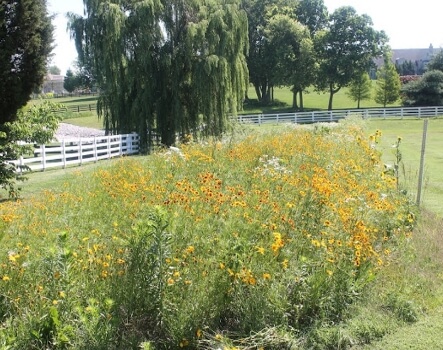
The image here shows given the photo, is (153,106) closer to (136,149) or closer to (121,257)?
(136,149)

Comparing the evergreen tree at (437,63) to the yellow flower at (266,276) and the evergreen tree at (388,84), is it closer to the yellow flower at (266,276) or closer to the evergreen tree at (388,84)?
the evergreen tree at (388,84)

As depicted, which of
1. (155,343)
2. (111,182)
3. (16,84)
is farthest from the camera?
(16,84)

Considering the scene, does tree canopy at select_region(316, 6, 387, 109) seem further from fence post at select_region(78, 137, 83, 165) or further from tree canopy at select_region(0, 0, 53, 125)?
tree canopy at select_region(0, 0, 53, 125)

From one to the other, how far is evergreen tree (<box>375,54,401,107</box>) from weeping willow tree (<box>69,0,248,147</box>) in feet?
102

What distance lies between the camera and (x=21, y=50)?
908cm

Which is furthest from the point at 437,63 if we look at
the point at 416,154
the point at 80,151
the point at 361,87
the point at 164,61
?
the point at 80,151

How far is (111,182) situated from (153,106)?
14.5 meters

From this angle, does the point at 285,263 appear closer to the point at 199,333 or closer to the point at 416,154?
the point at 199,333

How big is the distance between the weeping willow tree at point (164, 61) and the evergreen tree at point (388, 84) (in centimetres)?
3098

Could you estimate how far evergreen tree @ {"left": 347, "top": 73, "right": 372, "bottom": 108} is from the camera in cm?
4922

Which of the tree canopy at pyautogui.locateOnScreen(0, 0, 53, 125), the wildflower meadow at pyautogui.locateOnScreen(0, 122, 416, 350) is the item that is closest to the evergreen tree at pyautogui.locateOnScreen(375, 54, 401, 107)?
the tree canopy at pyautogui.locateOnScreen(0, 0, 53, 125)

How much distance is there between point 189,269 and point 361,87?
49.0m

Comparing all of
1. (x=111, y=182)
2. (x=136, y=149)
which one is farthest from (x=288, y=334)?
(x=136, y=149)

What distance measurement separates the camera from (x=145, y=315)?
4.32m
